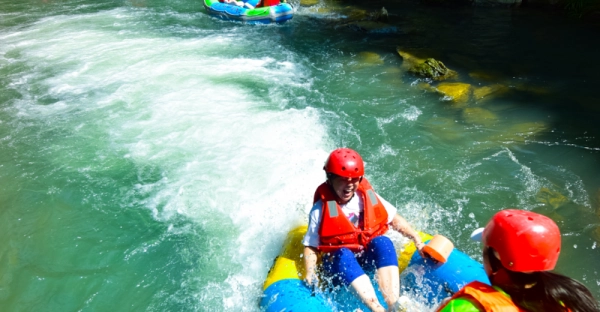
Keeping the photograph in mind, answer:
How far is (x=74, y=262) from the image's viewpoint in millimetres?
3873

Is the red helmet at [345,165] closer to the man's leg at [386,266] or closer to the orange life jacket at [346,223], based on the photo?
the orange life jacket at [346,223]

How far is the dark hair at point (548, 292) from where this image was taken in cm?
160

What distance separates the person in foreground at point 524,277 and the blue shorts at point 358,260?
106 centimetres

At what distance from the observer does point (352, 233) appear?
297cm

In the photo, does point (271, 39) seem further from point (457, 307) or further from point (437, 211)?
point (457, 307)

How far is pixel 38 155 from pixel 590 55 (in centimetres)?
1016

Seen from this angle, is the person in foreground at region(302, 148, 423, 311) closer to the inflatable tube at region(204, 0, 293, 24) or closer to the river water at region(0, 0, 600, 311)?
the river water at region(0, 0, 600, 311)

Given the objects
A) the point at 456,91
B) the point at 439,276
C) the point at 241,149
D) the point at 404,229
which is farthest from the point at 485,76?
the point at 439,276

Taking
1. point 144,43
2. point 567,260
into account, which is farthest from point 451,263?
point 144,43

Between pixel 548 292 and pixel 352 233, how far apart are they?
148 centimetres

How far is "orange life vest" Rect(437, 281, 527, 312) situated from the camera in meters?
1.67

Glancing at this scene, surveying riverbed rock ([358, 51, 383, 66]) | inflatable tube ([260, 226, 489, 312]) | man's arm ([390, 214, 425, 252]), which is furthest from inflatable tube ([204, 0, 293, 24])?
inflatable tube ([260, 226, 489, 312])

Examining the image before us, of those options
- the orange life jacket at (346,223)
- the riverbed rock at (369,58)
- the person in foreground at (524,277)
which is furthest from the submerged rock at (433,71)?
the person in foreground at (524,277)

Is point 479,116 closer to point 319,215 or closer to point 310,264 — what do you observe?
point 319,215
